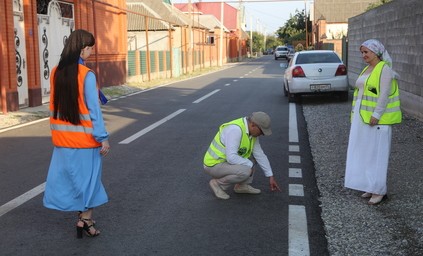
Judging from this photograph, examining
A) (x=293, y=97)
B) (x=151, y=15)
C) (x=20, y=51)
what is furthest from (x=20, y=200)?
(x=151, y=15)

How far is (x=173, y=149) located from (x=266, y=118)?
369 cm

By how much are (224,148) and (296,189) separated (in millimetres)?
1138

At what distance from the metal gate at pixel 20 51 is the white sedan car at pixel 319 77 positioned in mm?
7589

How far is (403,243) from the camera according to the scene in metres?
4.55

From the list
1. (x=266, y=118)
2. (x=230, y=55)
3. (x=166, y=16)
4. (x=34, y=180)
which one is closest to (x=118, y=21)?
(x=34, y=180)

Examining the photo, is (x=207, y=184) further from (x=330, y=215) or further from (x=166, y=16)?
(x=166, y=16)

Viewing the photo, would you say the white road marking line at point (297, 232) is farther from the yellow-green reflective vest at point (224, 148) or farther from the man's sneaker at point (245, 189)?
the yellow-green reflective vest at point (224, 148)

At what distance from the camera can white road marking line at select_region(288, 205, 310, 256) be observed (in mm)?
4438

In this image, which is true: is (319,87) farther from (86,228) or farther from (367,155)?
(86,228)

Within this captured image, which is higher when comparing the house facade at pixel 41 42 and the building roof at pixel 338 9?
the building roof at pixel 338 9

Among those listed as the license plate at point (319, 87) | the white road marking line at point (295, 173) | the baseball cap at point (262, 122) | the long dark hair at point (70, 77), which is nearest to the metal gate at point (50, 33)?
the license plate at point (319, 87)

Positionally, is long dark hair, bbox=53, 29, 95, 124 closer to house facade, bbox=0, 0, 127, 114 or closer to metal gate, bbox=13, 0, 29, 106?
house facade, bbox=0, 0, 127, 114

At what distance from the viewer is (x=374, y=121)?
18.3ft

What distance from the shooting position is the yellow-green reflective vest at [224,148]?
18.4ft
